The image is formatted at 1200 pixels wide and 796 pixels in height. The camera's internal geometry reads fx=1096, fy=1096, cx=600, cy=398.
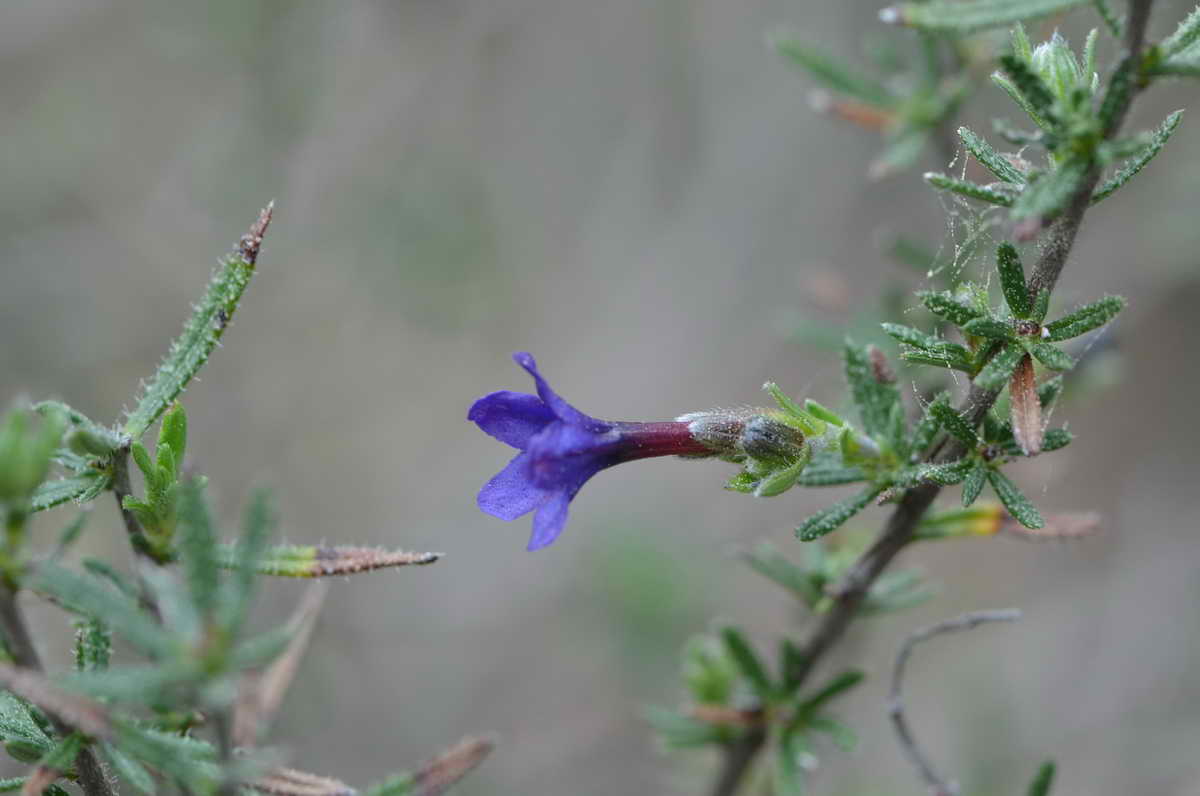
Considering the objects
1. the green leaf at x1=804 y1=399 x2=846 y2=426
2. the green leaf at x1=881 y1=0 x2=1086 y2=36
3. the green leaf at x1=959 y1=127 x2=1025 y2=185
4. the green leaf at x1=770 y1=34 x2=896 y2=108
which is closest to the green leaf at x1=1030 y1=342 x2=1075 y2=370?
the green leaf at x1=959 y1=127 x2=1025 y2=185

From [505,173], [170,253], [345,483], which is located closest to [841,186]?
[505,173]

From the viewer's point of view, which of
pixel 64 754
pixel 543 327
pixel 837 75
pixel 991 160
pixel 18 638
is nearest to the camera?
pixel 18 638

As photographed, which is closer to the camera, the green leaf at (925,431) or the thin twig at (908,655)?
the green leaf at (925,431)

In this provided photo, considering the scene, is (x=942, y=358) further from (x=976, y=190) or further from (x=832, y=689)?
(x=832, y=689)

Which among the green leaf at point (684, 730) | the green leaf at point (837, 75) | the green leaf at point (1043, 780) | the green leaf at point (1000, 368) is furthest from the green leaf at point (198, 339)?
the green leaf at point (837, 75)

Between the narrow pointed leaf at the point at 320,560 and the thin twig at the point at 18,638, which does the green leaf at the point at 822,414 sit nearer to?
the narrow pointed leaf at the point at 320,560

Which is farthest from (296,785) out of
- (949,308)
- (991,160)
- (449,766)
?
(991,160)

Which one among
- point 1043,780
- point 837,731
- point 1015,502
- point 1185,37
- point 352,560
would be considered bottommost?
point 1043,780
